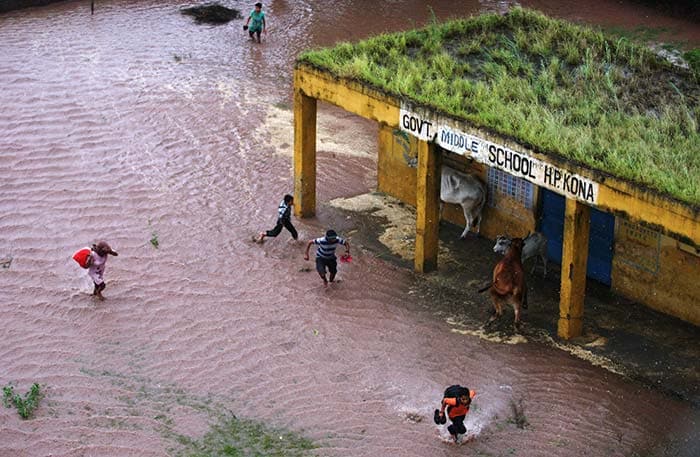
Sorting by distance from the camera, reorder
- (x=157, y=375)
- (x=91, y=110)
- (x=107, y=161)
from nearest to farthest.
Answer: (x=157, y=375), (x=107, y=161), (x=91, y=110)

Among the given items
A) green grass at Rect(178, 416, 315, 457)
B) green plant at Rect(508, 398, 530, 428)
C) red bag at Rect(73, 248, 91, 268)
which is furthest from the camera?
red bag at Rect(73, 248, 91, 268)

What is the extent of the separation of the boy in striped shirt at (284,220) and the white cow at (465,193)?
235 centimetres

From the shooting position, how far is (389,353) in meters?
14.7

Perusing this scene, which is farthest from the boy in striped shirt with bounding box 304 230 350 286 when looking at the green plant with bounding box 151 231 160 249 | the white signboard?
the green plant with bounding box 151 231 160 249

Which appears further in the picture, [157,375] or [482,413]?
[157,375]

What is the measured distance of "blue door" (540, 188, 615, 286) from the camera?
52.7ft

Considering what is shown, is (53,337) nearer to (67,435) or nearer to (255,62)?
(67,435)

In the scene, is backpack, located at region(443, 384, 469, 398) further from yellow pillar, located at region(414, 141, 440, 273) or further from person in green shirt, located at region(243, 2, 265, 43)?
person in green shirt, located at region(243, 2, 265, 43)

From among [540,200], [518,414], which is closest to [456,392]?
[518,414]

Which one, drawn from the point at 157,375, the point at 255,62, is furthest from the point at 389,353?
the point at 255,62

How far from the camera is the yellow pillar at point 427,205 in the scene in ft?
53.2

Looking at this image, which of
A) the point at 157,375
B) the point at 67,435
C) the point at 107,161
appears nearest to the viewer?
the point at 67,435

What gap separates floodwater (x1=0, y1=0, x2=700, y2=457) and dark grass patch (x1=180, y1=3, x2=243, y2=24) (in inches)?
168

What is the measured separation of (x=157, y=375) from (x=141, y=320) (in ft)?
4.87
